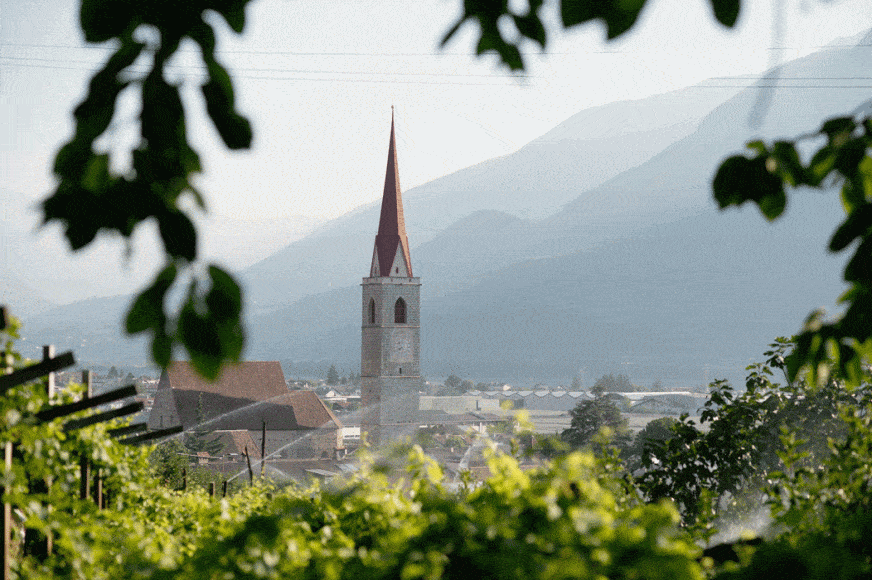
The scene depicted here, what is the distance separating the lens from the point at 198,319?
0.88 meters

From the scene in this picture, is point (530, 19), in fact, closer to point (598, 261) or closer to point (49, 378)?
point (49, 378)

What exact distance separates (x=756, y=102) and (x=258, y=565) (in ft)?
3.88

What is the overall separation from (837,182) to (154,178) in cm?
117

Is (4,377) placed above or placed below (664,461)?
above

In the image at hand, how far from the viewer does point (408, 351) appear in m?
49.6

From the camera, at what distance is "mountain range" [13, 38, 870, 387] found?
4272 inches

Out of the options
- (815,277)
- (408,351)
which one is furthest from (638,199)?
(408,351)

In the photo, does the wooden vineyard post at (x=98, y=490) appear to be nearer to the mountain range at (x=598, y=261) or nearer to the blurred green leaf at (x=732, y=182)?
the blurred green leaf at (x=732, y=182)

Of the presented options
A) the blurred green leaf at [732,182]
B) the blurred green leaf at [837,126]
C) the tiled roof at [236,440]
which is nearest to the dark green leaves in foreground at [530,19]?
the blurred green leaf at [732,182]

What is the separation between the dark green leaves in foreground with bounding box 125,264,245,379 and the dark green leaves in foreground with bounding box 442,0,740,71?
0.57 m

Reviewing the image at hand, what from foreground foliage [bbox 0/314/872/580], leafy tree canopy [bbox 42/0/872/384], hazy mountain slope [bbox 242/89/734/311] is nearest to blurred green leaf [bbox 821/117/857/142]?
leafy tree canopy [bbox 42/0/872/384]

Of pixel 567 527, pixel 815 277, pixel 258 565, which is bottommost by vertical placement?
pixel 258 565

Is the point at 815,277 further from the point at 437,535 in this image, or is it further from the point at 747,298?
the point at 437,535

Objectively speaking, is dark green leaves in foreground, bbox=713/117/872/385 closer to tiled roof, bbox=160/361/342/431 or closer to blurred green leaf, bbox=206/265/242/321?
blurred green leaf, bbox=206/265/242/321
